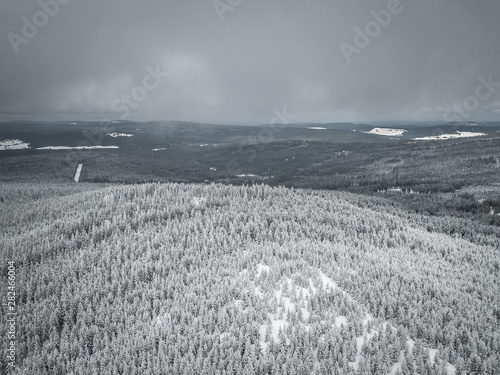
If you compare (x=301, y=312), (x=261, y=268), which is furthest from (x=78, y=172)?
(x=301, y=312)

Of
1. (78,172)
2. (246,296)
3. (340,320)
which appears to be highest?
(246,296)

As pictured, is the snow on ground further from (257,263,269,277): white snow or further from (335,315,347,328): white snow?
(335,315,347,328): white snow

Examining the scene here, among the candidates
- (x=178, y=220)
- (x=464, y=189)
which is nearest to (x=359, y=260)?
(x=178, y=220)

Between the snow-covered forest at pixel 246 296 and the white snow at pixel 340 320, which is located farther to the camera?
the white snow at pixel 340 320

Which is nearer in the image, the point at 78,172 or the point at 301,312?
the point at 301,312

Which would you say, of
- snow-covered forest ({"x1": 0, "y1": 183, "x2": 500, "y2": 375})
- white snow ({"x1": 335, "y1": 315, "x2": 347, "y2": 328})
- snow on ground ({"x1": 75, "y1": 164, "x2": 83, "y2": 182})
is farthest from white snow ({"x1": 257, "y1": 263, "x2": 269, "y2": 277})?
snow on ground ({"x1": 75, "y1": 164, "x2": 83, "y2": 182})

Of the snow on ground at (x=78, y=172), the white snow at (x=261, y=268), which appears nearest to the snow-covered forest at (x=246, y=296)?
the white snow at (x=261, y=268)

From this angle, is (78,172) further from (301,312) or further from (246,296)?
(301,312)

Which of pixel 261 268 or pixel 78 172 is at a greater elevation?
pixel 261 268

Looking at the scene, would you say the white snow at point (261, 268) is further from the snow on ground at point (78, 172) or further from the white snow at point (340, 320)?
the snow on ground at point (78, 172)
